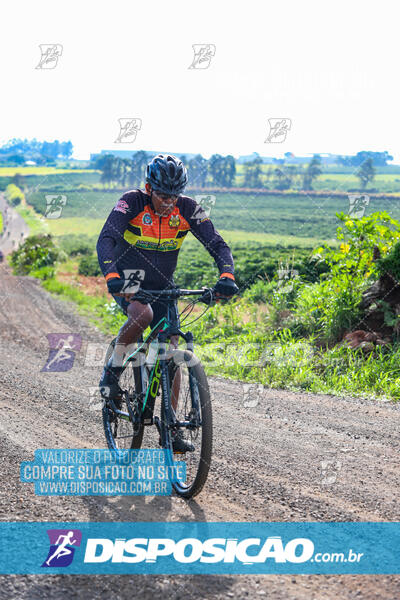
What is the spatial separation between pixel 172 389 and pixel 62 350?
7827 millimetres

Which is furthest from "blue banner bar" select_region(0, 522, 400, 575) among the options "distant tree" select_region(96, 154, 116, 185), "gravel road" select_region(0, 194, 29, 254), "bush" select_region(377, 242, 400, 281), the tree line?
"distant tree" select_region(96, 154, 116, 185)

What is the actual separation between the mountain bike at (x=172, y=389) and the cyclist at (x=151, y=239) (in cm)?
12

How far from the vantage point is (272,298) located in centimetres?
1180


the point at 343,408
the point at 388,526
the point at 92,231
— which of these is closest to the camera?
the point at 388,526

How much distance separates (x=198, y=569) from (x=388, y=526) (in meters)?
1.44

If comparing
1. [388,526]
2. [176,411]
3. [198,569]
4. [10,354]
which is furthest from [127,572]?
[10,354]

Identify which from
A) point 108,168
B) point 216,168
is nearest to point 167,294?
point 108,168

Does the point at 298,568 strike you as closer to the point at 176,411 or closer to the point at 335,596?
the point at 335,596

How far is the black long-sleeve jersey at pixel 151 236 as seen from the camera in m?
4.91

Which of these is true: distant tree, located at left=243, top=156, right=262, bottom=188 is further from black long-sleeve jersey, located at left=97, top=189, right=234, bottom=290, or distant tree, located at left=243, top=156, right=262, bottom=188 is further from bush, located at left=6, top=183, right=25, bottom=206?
black long-sleeve jersey, located at left=97, top=189, right=234, bottom=290

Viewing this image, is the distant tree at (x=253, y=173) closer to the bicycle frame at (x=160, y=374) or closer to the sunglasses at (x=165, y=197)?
the sunglasses at (x=165, y=197)

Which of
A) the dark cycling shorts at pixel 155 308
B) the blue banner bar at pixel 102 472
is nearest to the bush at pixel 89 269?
the blue banner bar at pixel 102 472

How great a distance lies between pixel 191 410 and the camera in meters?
4.38

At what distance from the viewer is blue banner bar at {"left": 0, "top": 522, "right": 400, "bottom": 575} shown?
3557mm
